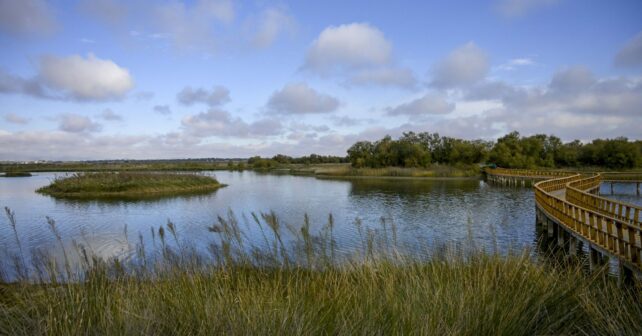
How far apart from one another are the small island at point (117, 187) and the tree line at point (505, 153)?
164 feet

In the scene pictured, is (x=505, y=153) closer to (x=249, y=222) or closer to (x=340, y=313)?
(x=249, y=222)

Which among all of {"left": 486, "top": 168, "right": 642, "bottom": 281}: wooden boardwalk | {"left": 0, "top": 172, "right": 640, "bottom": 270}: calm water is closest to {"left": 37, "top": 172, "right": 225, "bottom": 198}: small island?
{"left": 0, "top": 172, "right": 640, "bottom": 270}: calm water

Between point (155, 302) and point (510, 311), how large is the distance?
3833mm

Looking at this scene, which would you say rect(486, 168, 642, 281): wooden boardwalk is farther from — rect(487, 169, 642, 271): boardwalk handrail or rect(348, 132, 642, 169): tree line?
rect(348, 132, 642, 169): tree line

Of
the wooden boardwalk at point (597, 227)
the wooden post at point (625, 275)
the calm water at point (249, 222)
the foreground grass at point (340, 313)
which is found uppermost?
the foreground grass at point (340, 313)

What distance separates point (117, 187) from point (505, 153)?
213 ft

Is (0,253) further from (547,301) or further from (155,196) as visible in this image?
(155,196)

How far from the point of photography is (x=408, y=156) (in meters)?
81.2

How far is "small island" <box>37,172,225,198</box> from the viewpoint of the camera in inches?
1406

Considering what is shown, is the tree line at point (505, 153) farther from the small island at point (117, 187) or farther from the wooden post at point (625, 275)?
the wooden post at point (625, 275)

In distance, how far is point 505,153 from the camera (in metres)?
74.8

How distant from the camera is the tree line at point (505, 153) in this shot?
237ft

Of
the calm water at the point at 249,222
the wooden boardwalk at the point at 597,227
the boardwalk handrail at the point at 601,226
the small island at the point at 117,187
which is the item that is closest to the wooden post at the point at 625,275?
the wooden boardwalk at the point at 597,227

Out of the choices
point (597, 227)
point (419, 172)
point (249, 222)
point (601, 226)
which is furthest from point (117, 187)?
point (419, 172)
